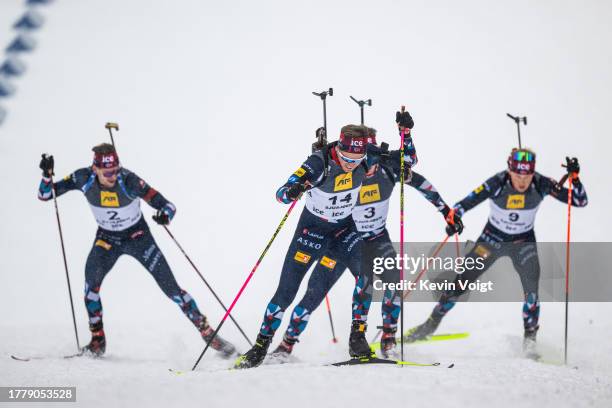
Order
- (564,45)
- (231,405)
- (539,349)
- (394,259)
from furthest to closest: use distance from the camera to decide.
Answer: (564,45), (539,349), (394,259), (231,405)

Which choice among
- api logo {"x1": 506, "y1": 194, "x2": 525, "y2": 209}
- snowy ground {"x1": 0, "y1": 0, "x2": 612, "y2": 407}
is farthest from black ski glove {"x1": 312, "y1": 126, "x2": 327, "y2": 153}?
snowy ground {"x1": 0, "y1": 0, "x2": 612, "y2": 407}

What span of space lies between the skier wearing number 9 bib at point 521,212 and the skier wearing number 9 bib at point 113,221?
109 inches

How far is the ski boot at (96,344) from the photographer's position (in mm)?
6230

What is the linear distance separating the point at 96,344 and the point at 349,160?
3.02 metres

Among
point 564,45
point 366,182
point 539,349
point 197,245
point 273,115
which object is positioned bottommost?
point 539,349

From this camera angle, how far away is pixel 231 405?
A: 3.92 metres

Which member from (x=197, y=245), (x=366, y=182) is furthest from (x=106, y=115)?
(x=366, y=182)

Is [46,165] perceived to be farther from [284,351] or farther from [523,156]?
[523,156]

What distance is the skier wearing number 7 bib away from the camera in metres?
5.40

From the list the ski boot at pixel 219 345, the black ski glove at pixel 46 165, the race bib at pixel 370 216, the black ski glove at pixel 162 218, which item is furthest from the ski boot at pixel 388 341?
the black ski glove at pixel 46 165

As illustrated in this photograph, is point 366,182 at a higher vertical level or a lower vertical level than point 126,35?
lower

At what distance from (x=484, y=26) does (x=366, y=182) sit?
29.5 feet

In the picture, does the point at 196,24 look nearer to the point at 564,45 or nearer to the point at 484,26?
the point at 484,26

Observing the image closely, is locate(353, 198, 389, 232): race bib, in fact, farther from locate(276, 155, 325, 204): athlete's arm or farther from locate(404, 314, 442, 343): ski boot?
locate(404, 314, 442, 343): ski boot
